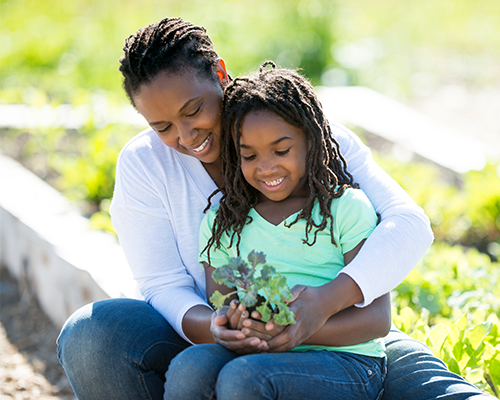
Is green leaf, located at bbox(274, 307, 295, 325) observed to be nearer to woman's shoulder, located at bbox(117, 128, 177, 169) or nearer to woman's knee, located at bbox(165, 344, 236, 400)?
woman's knee, located at bbox(165, 344, 236, 400)

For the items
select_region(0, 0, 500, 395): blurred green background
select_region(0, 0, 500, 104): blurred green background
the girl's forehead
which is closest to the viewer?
the girl's forehead

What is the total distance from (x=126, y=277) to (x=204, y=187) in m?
0.85

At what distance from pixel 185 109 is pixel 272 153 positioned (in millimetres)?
340

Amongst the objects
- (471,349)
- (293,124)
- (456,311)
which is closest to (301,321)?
(293,124)

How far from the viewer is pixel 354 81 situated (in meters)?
6.82

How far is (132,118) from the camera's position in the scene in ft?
15.5

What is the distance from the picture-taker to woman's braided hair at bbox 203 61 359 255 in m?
1.84

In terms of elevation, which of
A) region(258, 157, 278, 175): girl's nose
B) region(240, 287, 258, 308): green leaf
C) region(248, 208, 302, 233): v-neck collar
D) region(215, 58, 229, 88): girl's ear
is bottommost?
region(240, 287, 258, 308): green leaf

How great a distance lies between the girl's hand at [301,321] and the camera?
1.55 m

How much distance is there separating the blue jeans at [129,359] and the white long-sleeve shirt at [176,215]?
0.13 m

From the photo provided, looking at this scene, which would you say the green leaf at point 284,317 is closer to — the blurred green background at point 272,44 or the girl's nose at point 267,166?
the girl's nose at point 267,166

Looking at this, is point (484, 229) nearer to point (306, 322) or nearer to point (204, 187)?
point (204, 187)

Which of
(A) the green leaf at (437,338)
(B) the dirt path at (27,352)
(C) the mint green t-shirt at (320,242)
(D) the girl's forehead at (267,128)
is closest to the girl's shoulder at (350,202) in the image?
(C) the mint green t-shirt at (320,242)

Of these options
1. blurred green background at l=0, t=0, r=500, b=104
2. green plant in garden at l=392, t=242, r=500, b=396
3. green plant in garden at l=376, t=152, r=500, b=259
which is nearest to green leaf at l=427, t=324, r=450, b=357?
green plant in garden at l=392, t=242, r=500, b=396
